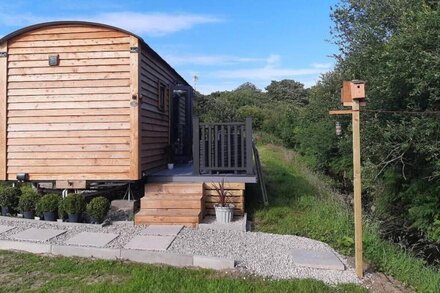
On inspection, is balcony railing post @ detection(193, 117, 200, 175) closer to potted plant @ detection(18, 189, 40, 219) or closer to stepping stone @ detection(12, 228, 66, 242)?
stepping stone @ detection(12, 228, 66, 242)

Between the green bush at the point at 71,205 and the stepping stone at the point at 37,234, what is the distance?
51 centimetres

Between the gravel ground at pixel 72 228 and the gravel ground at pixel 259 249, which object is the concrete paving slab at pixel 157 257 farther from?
the gravel ground at pixel 72 228

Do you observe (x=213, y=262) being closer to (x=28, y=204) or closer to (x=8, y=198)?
(x=28, y=204)

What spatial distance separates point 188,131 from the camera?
10.2m

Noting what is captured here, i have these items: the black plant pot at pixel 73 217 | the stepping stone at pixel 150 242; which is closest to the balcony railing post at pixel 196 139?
the stepping stone at pixel 150 242

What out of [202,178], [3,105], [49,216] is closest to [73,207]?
[49,216]

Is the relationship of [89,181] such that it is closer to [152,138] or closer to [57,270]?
→ [152,138]

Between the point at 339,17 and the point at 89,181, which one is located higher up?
the point at 339,17

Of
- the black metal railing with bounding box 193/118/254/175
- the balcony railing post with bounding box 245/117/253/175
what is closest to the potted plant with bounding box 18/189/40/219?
the black metal railing with bounding box 193/118/254/175

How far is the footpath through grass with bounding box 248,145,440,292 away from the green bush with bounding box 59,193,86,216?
2.75m

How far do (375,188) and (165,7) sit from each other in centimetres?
937

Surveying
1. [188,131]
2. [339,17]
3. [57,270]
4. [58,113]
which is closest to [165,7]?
[188,131]

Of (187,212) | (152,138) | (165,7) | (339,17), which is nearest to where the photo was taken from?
(187,212)

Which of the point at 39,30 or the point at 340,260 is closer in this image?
the point at 340,260
